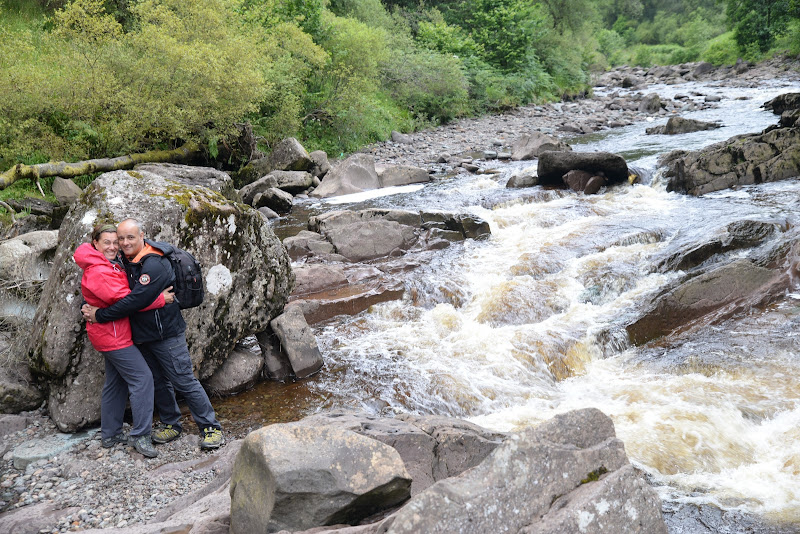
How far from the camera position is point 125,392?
6062 millimetres

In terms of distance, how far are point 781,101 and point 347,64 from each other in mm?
18295

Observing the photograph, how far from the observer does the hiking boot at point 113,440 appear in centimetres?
591

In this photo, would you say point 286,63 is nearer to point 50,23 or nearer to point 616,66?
point 50,23

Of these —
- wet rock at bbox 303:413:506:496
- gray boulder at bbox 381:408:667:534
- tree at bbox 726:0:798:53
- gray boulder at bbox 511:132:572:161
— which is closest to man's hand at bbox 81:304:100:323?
wet rock at bbox 303:413:506:496

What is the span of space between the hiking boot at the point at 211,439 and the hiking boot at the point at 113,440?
0.79 m

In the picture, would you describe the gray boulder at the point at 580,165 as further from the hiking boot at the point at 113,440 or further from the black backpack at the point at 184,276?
the hiking boot at the point at 113,440

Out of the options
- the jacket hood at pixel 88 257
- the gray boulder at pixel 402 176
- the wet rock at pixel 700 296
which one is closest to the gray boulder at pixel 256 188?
the gray boulder at pixel 402 176

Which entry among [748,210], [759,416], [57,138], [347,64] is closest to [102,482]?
[759,416]

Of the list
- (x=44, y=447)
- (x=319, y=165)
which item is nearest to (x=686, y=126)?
(x=319, y=165)

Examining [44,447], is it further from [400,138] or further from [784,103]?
[784,103]

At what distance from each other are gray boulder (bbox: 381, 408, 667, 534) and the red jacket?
150 inches

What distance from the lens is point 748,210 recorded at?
40.7ft

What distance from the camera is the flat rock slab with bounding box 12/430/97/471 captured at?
221 inches

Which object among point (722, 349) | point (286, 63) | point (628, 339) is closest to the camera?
point (722, 349)
